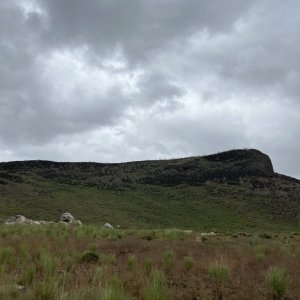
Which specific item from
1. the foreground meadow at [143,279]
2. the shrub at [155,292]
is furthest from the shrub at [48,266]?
the shrub at [155,292]

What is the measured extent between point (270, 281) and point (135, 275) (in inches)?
124

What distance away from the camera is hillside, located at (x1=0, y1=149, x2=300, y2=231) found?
6078cm

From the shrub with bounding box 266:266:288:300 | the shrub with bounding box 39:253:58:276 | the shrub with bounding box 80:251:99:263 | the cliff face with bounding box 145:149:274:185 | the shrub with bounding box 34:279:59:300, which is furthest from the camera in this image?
the cliff face with bounding box 145:149:274:185

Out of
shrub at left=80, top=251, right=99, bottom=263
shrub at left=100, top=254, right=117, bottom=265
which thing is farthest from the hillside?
shrub at left=100, top=254, right=117, bottom=265

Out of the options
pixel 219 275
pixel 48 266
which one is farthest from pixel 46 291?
pixel 219 275

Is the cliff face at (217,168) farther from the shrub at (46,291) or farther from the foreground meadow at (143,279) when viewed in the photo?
the shrub at (46,291)

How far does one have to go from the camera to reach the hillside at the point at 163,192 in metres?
60.8

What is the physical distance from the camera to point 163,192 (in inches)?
3300

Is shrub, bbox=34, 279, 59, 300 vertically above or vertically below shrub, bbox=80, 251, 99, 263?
below

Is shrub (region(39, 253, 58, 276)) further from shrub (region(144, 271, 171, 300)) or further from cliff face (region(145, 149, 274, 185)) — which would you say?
cliff face (region(145, 149, 274, 185))

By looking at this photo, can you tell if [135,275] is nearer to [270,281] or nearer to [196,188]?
[270,281]

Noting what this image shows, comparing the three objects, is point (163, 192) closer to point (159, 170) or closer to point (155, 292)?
point (159, 170)

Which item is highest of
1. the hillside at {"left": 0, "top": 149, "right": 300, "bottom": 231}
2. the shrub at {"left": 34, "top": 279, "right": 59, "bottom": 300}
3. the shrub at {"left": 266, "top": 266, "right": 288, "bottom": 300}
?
the hillside at {"left": 0, "top": 149, "right": 300, "bottom": 231}

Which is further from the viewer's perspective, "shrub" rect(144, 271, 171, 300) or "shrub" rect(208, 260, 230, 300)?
"shrub" rect(208, 260, 230, 300)
